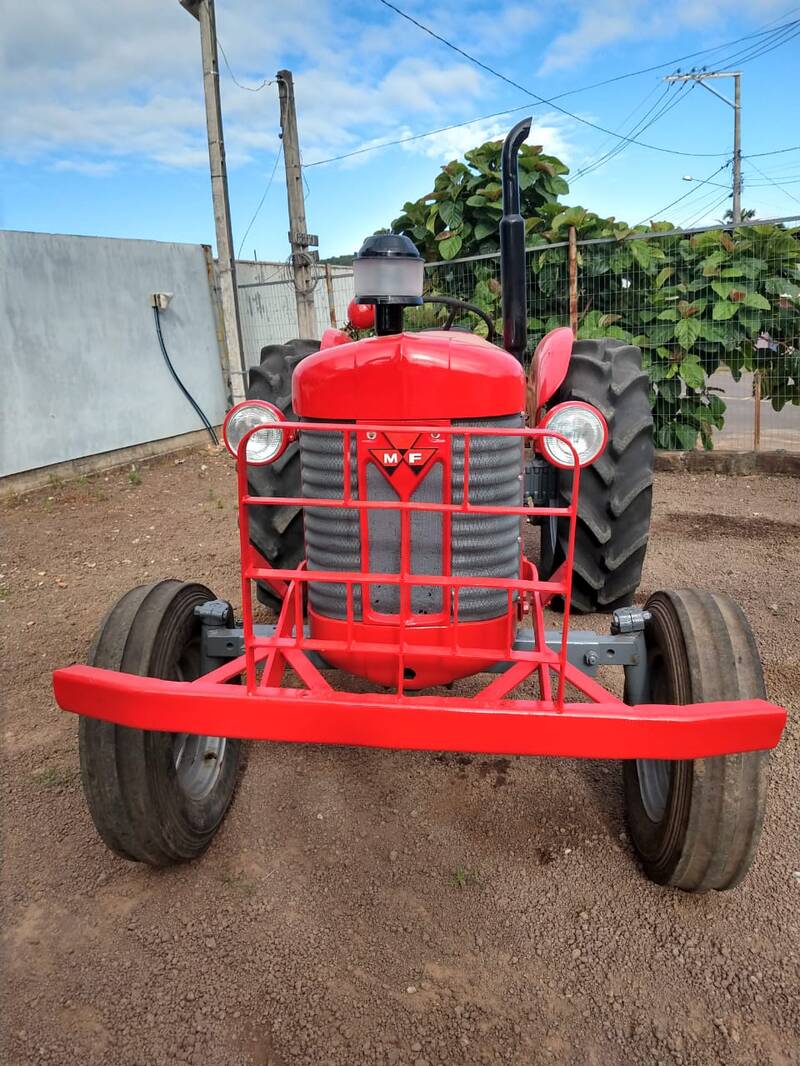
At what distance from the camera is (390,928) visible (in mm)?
2043

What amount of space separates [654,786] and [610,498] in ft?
4.97

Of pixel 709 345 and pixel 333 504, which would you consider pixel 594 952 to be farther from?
pixel 709 345

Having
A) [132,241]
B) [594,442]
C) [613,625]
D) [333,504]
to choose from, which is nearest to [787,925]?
[613,625]

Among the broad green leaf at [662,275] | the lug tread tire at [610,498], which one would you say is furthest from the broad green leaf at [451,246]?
the lug tread tire at [610,498]

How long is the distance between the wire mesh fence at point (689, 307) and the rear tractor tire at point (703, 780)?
5.54 meters

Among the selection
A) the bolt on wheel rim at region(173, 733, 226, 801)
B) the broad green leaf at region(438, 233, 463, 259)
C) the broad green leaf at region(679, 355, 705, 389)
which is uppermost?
the broad green leaf at region(438, 233, 463, 259)

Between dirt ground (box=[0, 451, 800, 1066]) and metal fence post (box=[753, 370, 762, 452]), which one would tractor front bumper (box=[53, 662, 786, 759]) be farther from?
metal fence post (box=[753, 370, 762, 452])

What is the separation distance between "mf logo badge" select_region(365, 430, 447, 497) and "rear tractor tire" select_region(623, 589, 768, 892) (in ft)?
2.66

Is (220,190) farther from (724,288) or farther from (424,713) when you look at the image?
(424,713)

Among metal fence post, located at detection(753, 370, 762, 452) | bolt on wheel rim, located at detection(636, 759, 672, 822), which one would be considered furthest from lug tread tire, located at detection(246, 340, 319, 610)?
metal fence post, located at detection(753, 370, 762, 452)

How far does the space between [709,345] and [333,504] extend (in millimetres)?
6303

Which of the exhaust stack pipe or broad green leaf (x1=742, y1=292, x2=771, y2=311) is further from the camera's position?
broad green leaf (x1=742, y1=292, x2=771, y2=311)

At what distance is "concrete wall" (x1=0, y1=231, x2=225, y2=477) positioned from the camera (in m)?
6.98

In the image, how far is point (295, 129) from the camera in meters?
8.68
